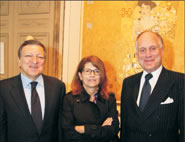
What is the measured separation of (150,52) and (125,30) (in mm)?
1455

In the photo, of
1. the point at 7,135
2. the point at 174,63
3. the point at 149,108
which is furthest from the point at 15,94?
the point at 174,63

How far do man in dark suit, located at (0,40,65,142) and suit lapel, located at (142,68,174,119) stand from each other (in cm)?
99

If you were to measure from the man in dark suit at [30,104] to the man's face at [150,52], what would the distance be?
3.42 feet

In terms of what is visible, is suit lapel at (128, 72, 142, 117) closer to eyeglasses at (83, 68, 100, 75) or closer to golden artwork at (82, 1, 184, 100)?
eyeglasses at (83, 68, 100, 75)

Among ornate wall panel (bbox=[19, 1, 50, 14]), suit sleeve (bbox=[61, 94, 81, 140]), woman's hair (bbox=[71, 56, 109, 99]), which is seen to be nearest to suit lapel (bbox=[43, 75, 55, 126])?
suit sleeve (bbox=[61, 94, 81, 140])

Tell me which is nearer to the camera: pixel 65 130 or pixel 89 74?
pixel 65 130

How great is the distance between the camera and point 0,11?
13.7ft

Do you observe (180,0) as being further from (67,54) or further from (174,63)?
(67,54)

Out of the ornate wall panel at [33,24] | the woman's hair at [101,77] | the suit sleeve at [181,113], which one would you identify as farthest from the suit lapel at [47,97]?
the ornate wall panel at [33,24]

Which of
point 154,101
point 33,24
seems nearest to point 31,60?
point 154,101

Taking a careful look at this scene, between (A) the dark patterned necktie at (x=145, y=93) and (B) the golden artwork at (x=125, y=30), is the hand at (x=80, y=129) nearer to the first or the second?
(A) the dark patterned necktie at (x=145, y=93)

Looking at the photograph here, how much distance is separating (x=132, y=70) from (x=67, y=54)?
4.29ft

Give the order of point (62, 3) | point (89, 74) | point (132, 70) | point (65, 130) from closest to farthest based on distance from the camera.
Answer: point (65, 130) < point (89, 74) < point (132, 70) < point (62, 3)

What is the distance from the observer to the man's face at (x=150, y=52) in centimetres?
193
